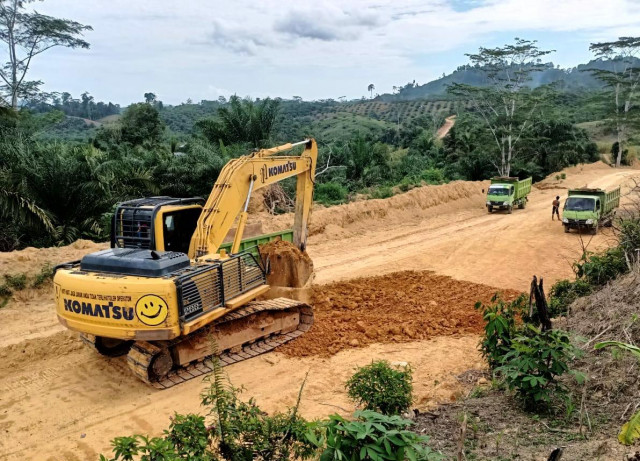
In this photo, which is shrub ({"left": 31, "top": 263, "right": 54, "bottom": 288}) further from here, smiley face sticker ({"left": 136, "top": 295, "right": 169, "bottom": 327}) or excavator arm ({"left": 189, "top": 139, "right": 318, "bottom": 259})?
smiley face sticker ({"left": 136, "top": 295, "right": 169, "bottom": 327})

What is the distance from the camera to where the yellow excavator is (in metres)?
6.84

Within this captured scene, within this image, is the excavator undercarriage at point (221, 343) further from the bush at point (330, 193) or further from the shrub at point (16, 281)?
the bush at point (330, 193)

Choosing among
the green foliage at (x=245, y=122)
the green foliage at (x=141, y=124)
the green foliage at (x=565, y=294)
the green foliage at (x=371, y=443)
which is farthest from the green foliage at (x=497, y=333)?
the green foliage at (x=141, y=124)

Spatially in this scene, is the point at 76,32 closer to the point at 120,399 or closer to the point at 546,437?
the point at 120,399

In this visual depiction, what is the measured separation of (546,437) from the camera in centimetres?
501

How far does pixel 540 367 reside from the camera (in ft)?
17.8

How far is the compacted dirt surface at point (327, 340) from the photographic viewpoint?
22.5 ft

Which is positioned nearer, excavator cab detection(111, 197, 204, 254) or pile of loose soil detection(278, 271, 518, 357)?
excavator cab detection(111, 197, 204, 254)

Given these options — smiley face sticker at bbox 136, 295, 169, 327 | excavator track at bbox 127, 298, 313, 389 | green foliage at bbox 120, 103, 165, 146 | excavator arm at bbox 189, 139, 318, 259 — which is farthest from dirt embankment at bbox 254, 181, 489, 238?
green foliage at bbox 120, 103, 165, 146

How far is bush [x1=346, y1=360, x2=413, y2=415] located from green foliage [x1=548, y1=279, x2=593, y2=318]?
4.63 m

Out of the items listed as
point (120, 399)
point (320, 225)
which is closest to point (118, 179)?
point (320, 225)

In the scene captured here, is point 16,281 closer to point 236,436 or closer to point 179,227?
point 179,227

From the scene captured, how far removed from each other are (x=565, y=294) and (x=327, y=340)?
450 centimetres

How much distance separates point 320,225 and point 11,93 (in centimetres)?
2000
